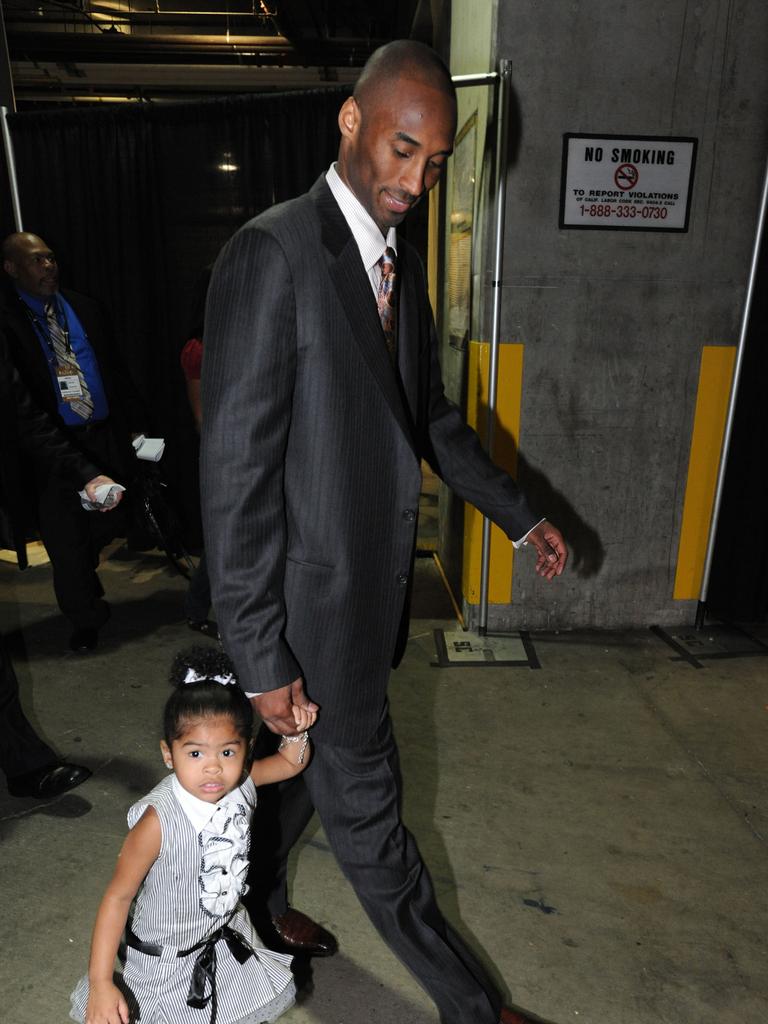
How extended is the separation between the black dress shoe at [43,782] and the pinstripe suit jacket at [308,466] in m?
1.51

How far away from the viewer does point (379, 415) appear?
4.34ft

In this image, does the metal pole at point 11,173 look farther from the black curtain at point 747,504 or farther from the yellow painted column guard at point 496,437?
the black curtain at point 747,504

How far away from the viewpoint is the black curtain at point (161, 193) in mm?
4617

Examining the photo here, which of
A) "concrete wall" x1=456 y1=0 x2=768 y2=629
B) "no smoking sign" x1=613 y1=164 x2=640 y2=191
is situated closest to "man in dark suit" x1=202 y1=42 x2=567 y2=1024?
"concrete wall" x1=456 y1=0 x2=768 y2=629

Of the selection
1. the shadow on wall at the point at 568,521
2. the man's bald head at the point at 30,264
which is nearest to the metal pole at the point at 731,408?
the shadow on wall at the point at 568,521

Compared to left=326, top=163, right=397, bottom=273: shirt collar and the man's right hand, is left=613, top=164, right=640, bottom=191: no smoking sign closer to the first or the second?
left=326, top=163, right=397, bottom=273: shirt collar

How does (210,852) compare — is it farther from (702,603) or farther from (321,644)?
(702,603)

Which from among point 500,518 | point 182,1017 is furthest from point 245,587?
point 182,1017

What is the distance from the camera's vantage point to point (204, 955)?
149 centimetres

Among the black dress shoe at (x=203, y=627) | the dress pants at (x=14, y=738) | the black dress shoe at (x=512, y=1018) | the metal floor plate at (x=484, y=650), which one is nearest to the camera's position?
the black dress shoe at (x=512, y=1018)

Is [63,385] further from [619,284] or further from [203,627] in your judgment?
[619,284]

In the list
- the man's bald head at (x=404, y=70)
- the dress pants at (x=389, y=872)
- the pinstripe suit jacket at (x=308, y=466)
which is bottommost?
the dress pants at (x=389, y=872)

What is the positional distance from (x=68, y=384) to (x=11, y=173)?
218 cm

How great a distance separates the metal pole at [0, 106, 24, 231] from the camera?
15.8 feet
